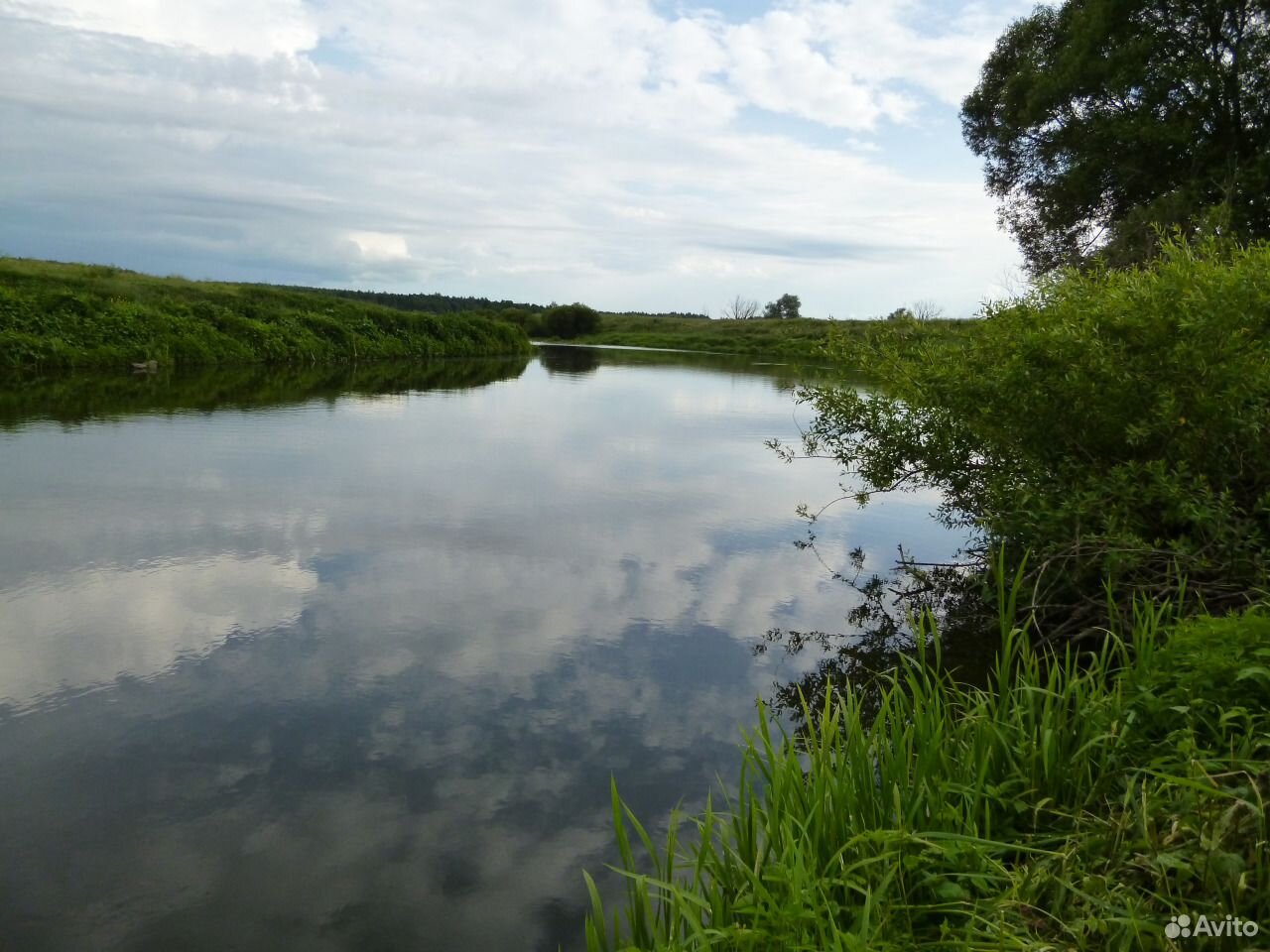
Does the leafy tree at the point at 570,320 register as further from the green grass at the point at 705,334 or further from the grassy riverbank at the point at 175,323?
the grassy riverbank at the point at 175,323

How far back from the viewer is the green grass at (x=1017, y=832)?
241 cm

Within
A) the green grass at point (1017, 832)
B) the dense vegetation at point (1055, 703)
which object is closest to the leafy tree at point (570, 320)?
the dense vegetation at point (1055, 703)

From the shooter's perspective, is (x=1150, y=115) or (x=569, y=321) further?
(x=569, y=321)

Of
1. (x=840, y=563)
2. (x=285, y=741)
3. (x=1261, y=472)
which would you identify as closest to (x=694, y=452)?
(x=840, y=563)

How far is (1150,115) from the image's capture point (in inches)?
658

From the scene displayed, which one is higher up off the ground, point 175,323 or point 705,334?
point 705,334

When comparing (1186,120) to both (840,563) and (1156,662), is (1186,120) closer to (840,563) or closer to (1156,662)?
(840,563)

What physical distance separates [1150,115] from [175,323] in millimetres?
22297

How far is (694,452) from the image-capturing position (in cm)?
1520

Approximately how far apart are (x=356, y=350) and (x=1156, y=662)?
3019 cm

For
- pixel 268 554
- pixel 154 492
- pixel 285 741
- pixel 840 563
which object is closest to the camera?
pixel 285 741

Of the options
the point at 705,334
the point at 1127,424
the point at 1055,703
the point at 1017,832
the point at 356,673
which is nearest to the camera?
the point at 1017,832

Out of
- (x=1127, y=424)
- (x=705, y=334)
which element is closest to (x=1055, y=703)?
(x=1127, y=424)

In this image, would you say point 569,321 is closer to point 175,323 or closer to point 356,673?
point 175,323
